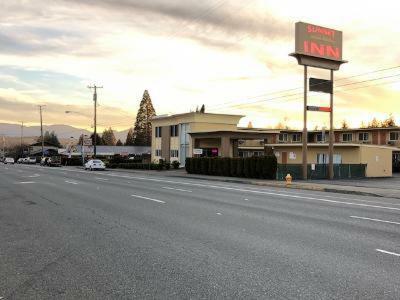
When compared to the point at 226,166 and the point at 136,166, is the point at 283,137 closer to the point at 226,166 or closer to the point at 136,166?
the point at 136,166

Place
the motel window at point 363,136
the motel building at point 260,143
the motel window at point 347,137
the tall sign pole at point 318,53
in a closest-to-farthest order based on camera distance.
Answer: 1. the tall sign pole at point 318,53
2. the motel building at point 260,143
3. the motel window at point 363,136
4. the motel window at point 347,137

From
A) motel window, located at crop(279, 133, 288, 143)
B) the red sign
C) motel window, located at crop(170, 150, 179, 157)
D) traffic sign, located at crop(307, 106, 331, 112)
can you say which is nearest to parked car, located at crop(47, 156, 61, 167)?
motel window, located at crop(170, 150, 179, 157)

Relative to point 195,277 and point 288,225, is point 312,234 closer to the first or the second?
point 288,225

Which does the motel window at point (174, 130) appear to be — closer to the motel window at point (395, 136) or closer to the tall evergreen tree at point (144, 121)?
the motel window at point (395, 136)

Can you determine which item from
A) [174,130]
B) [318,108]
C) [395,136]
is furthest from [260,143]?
[318,108]

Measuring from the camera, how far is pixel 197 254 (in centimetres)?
802

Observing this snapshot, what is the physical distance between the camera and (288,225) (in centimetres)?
1149

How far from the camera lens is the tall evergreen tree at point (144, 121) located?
124 metres

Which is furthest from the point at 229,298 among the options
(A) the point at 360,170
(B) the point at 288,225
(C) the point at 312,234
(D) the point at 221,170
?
(A) the point at 360,170

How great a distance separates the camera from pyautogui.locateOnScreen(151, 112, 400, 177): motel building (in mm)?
48531

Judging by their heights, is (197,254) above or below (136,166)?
below

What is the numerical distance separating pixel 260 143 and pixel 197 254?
66.7 metres

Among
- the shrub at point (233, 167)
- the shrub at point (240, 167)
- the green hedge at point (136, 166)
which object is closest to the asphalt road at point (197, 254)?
the shrub at point (240, 167)

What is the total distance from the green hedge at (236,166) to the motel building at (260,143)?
3871 mm
